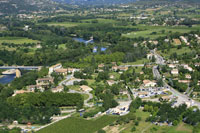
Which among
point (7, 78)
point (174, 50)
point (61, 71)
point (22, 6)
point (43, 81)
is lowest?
point (7, 78)

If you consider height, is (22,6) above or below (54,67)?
above

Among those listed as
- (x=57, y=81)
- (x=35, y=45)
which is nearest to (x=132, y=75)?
(x=57, y=81)

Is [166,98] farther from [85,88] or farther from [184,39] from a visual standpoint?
[184,39]

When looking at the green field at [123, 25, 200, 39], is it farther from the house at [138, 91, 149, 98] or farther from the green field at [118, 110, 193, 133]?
the green field at [118, 110, 193, 133]

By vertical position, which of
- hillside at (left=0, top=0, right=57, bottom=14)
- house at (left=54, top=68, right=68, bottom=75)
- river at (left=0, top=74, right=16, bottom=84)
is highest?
hillside at (left=0, top=0, right=57, bottom=14)

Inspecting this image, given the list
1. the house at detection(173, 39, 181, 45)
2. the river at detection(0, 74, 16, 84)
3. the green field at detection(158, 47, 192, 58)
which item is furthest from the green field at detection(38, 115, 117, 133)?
the house at detection(173, 39, 181, 45)

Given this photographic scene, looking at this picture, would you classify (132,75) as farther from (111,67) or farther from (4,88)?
(4,88)

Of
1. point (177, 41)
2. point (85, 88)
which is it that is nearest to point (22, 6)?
point (177, 41)

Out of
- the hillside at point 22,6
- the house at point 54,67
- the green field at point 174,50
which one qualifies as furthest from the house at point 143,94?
the hillside at point 22,6

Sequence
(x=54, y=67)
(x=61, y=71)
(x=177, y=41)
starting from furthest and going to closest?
(x=177, y=41), (x=54, y=67), (x=61, y=71)
